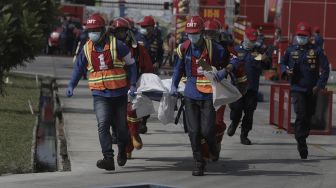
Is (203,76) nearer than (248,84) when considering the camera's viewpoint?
Yes

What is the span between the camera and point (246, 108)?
1541 centimetres

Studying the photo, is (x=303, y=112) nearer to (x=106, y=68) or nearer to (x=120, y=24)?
(x=120, y=24)

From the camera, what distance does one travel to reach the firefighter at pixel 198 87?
1184 centimetres

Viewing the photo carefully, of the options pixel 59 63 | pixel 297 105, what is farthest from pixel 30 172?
pixel 59 63

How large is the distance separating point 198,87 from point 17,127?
531 centimetres

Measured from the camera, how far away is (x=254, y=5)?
49.8 m

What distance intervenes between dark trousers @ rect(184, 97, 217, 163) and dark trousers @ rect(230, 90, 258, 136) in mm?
3398

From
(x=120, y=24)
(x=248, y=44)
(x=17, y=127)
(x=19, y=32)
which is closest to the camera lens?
(x=120, y=24)

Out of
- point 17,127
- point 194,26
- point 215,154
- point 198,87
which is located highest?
point 194,26

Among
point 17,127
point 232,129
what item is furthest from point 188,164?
point 17,127

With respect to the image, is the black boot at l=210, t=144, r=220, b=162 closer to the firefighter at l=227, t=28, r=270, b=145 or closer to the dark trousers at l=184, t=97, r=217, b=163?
the dark trousers at l=184, t=97, r=217, b=163

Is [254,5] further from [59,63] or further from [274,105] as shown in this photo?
[274,105]

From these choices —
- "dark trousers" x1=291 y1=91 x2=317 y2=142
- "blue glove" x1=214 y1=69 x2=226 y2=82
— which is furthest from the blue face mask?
"blue glove" x1=214 y1=69 x2=226 y2=82

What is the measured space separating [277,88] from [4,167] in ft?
24.1
